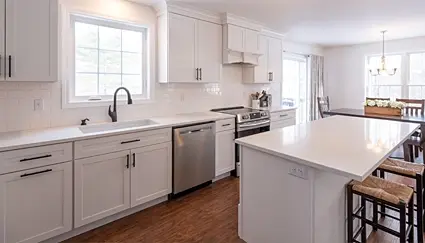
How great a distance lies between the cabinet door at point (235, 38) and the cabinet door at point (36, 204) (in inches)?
111

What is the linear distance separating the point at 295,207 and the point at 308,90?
18.0ft

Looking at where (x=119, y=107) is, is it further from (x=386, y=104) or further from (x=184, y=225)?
(x=386, y=104)

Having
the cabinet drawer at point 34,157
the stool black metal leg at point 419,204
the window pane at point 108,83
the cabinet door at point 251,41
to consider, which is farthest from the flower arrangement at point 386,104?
the cabinet drawer at point 34,157

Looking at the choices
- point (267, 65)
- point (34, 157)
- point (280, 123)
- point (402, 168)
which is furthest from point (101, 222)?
point (267, 65)

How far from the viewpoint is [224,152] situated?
151 inches

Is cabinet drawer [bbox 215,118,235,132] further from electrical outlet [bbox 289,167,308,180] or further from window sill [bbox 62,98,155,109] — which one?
electrical outlet [bbox 289,167,308,180]

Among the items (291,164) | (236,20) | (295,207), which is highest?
(236,20)

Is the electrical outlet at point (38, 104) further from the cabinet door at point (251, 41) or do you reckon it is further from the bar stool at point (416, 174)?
the bar stool at point (416, 174)

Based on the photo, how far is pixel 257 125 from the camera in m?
4.21

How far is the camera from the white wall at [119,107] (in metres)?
2.56

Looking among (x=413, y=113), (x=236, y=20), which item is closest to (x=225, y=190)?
(x=236, y=20)

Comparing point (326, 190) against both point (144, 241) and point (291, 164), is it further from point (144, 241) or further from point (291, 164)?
point (144, 241)

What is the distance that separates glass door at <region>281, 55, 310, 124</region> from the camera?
6.47 meters

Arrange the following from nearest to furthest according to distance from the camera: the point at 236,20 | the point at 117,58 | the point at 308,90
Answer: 1. the point at 117,58
2. the point at 236,20
3. the point at 308,90
